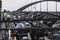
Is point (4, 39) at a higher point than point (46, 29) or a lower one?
lower

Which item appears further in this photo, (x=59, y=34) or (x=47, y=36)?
(x=59, y=34)

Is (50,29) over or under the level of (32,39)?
over

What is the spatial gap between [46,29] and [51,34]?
0.12 metres

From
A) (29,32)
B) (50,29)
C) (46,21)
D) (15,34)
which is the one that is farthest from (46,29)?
(46,21)

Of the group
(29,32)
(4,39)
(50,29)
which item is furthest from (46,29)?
(4,39)

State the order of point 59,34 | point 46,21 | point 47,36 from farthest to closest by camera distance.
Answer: point 46,21 → point 59,34 → point 47,36

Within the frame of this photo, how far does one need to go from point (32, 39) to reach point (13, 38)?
273mm

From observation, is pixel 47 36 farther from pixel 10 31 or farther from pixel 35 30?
pixel 10 31

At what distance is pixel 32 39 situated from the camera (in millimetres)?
2633

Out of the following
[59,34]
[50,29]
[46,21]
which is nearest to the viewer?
[50,29]

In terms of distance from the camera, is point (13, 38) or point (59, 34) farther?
point (59, 34)

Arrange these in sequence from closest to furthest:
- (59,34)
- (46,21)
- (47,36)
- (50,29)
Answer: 1. (50,29)
2. (47,36)
3. (59,34)
4. (46,21)

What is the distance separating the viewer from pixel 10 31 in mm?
2545

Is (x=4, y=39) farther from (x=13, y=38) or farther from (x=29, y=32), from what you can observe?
(x=29, y=32)
